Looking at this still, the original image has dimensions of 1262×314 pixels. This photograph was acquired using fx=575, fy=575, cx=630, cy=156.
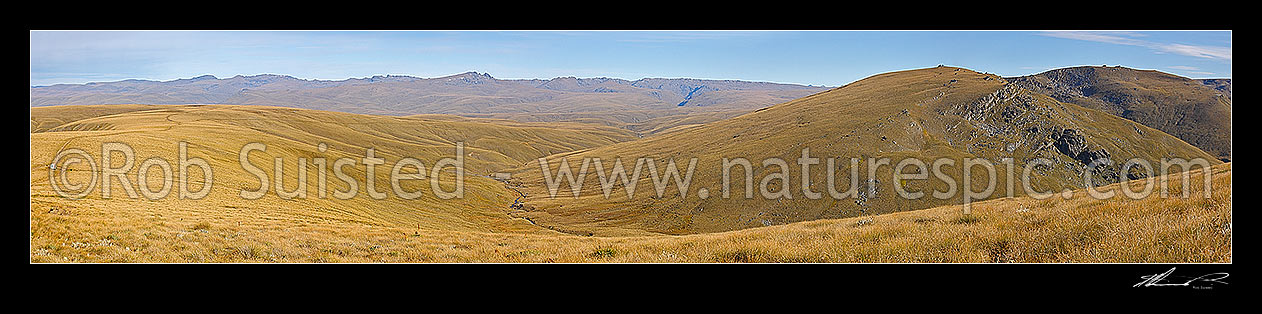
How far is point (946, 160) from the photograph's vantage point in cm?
15350

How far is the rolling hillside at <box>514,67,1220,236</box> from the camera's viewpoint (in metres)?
122

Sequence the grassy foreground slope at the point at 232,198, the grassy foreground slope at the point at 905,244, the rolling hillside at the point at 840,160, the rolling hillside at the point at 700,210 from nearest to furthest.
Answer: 1. the grassy foreground slope at the point at 905,244
2. the rolling hillside at the point at 700,210
3. the grassy foreground slope at the point at 232,198
4. the rolling hillside at the point at 840,160

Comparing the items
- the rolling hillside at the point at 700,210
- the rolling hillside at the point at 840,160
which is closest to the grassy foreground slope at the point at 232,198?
the rolling hillside at the point at 700,210

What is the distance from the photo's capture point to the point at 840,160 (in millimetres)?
145000

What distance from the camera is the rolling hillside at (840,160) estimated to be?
122 meters

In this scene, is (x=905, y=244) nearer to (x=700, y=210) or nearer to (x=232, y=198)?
(x=232, y=198)

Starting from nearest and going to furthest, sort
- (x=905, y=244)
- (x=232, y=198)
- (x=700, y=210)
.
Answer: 1. (x=905, y=244)
2. (x=232, y=198)
3. (x=700, y=210)
